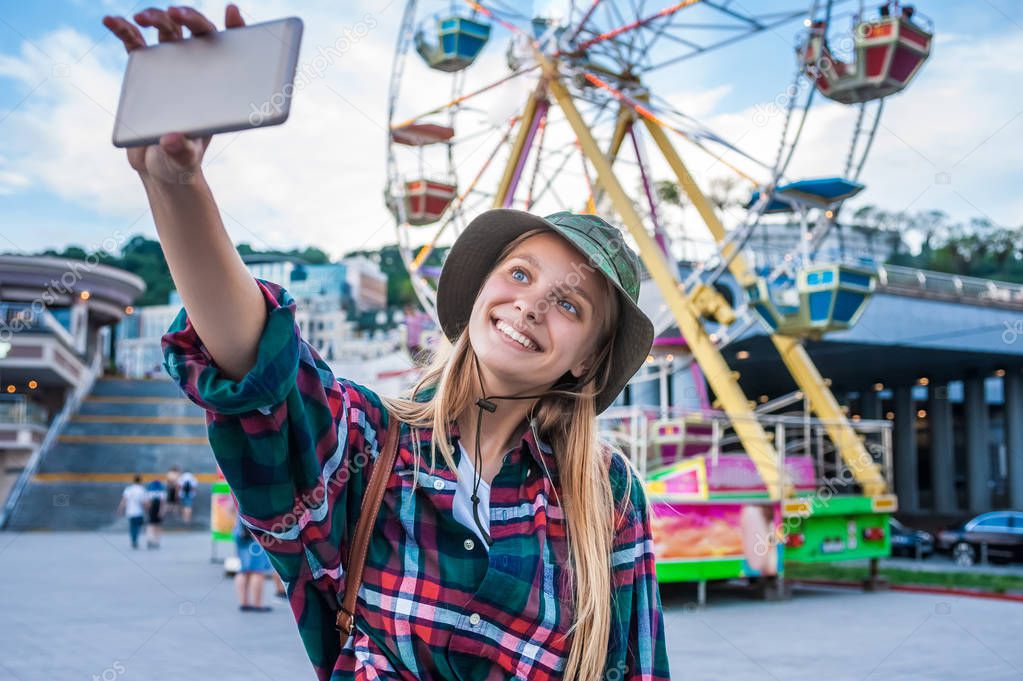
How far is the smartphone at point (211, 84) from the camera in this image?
104 centimetres

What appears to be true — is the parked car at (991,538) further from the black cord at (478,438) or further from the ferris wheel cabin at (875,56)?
the black cord at (478,438)

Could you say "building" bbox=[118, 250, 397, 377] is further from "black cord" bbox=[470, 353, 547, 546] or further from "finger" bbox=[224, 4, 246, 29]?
"finger" bbox=[224, 4, 246, 29]

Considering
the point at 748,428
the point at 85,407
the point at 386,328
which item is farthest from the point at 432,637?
the point at 386,328

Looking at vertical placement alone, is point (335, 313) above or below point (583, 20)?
above

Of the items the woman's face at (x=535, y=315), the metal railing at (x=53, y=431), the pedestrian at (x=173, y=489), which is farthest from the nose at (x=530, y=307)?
the metal railing at (x=53, y=431)

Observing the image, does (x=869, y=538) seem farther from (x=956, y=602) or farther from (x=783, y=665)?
(x=783, y=665)

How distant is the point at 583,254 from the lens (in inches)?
77.1

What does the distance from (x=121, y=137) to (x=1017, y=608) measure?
1265 centimetres

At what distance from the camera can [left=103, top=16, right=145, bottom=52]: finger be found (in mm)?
1086

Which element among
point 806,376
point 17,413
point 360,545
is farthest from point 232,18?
point 17,413

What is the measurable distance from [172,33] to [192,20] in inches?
1.3

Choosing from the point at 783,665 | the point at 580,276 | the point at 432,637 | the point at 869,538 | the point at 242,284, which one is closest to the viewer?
the point at 242,284

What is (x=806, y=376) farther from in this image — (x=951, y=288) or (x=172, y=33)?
(x=172, y=33)

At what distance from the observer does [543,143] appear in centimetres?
1761
